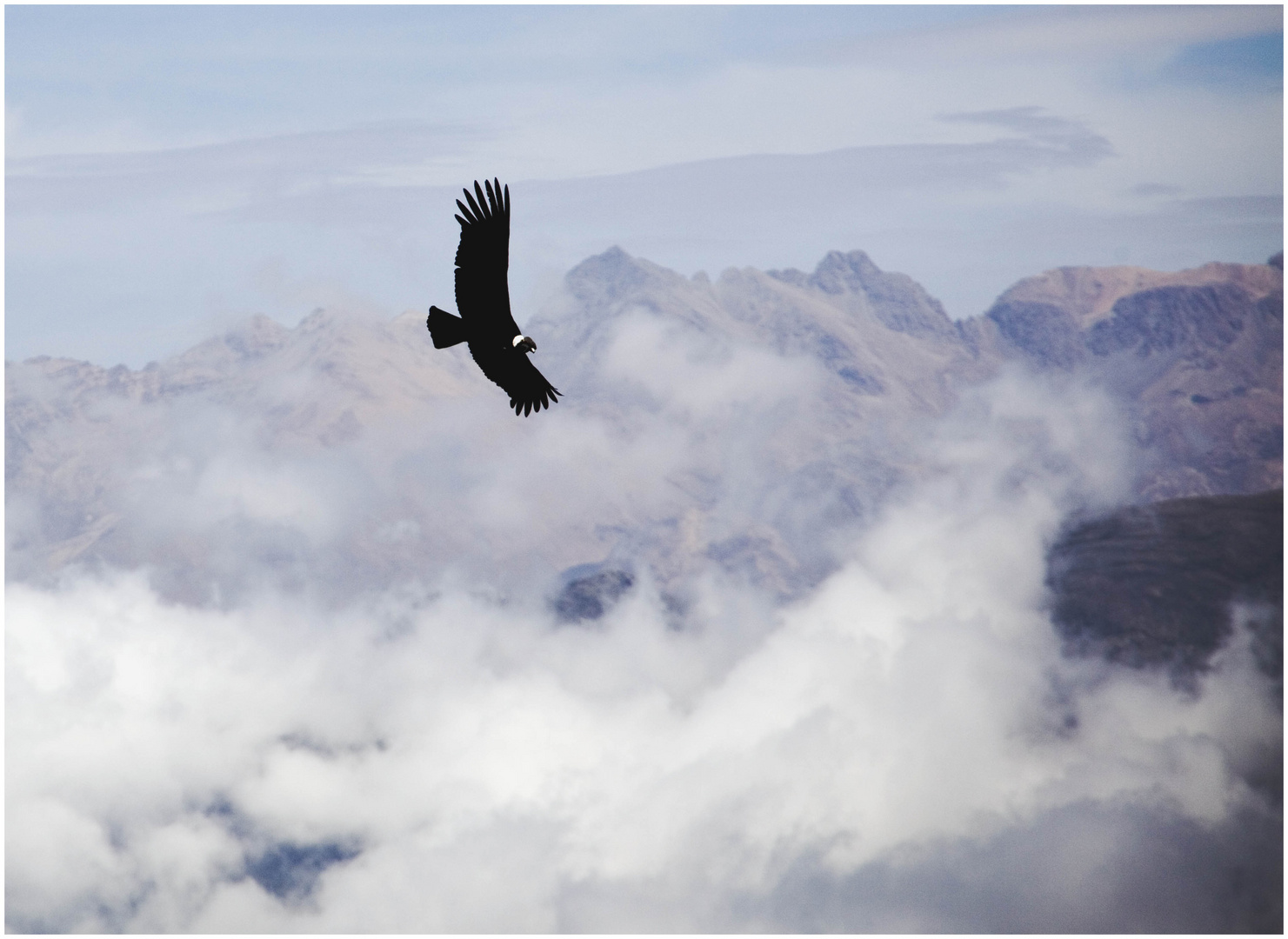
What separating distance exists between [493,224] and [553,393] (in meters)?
3.24

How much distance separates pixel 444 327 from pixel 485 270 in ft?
5.17

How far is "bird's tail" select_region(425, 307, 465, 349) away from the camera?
90.1ft

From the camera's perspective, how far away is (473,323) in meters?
26.9

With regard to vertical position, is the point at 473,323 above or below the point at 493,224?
below

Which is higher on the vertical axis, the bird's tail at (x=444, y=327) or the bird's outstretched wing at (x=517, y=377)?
the bird's tail at (x=444, y=327)

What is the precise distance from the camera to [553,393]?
27.4 meters

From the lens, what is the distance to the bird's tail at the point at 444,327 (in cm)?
2747

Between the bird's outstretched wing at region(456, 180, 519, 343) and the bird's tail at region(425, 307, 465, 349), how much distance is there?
→ 78 centimetres

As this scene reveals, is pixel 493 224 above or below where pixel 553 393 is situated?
above

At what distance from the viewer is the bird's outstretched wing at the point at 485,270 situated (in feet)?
87.1

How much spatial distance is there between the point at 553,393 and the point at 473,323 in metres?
1.94

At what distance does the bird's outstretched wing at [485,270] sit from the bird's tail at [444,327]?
776mm

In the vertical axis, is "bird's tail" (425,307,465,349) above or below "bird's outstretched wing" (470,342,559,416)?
above

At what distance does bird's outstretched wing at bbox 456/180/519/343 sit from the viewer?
2656cm
